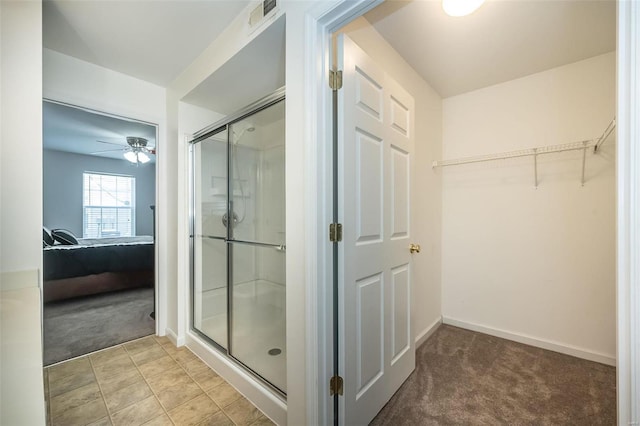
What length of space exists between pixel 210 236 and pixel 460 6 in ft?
8.14

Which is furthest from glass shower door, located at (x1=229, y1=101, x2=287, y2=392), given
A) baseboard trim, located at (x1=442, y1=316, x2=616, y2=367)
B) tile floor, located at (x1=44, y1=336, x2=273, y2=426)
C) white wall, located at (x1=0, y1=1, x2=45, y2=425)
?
baseboard trim, located at (x1=442, y1=316, x2=616, y2=367)

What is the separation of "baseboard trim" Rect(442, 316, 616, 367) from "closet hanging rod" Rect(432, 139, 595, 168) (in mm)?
1658

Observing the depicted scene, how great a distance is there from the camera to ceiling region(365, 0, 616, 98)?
63.5 inches

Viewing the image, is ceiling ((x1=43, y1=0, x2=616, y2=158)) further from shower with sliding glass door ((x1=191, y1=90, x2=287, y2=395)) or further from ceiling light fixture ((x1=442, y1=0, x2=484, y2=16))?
shower with sliding glass door ((x1=191, y1=90, x2=287, y2=395))

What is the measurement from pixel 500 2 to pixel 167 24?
2.15m

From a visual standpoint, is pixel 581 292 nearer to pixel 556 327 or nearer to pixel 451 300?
pixel 556 327

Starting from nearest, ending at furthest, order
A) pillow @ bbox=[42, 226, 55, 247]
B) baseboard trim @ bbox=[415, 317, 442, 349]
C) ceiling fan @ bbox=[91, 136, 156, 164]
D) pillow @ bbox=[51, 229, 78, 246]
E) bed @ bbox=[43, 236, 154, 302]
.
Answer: baseboard trim @ bbox=[415, 317, 442, 349], bed @ bbox=[43, 236, 154, 302], pillow @ bbox=[42, 226, 55, 247], pillow @ bbox=[51, 229, 78, 246], ceiling fan @ bbox=[91, 136, 156, 164]

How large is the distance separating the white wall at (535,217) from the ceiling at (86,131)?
11.9ft

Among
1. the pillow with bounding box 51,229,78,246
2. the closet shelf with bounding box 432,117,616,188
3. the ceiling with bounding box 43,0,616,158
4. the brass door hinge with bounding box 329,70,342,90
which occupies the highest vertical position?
the ceiling with bounding box 43,0,616,158

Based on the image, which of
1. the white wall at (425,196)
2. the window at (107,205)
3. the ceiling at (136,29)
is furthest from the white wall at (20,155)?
the window at (107,205)

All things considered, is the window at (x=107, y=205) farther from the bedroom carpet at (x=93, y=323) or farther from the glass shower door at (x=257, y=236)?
the glass shower door at (x=257, y=236)

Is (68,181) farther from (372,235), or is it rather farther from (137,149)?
(372,235)

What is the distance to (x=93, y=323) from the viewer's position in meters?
2.79

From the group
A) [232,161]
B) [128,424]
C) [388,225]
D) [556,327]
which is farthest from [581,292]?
[128,424]
